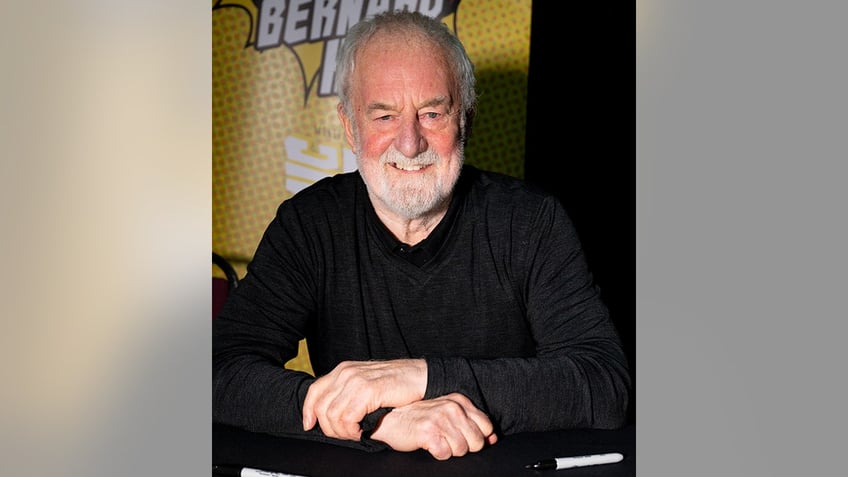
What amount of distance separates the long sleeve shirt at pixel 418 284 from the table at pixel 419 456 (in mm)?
254

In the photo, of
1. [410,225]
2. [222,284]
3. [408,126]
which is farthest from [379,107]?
[222,284]

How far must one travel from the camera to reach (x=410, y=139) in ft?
4.51

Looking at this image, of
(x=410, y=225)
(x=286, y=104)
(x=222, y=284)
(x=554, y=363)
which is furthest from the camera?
(x=286, y=104)

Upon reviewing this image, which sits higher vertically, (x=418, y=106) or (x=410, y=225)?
(x=418, y=106)

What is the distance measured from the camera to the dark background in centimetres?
186

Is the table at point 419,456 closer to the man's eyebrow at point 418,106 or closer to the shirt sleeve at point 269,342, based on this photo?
the shirt sleeve at point 269,342

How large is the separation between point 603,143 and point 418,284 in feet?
2.19

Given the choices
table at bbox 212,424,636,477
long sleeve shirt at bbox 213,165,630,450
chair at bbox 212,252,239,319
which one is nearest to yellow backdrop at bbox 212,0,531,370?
chair at bbox 212,252,239,319

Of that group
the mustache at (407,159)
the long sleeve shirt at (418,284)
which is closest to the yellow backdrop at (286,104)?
the long sleeve shirt at (418,284)

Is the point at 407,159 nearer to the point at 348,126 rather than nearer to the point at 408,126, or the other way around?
the point at 408,126

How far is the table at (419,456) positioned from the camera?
0.92 m
